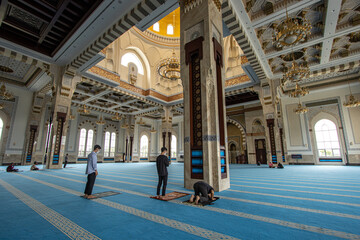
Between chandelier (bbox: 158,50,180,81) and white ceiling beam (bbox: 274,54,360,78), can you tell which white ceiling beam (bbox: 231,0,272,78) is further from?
chandelier (bbox: 158,50,180,81)

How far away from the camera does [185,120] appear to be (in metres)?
3.69

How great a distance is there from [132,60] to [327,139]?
13.0m

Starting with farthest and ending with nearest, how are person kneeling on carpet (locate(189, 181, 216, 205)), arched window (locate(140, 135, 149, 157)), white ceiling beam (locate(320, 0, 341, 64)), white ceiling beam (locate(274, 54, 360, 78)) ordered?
arched window (locate(140, 135, 149, 157))
white ceiling beam (locate(274, 54, 360, 78))
white ceiling beam (locate(320, 0, 341, 64))
person kneeling on carpet (locate(189, 181, 216, 205))

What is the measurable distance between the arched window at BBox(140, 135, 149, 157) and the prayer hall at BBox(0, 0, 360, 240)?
9.1 inches

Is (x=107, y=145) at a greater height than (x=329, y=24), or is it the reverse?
(x=329, y=24)

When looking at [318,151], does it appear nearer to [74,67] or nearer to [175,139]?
[175,139]

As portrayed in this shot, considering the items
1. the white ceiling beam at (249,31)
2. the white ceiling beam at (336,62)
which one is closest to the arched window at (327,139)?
A: the white ceiling beam at (336,62)

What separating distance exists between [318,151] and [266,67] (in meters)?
6.79

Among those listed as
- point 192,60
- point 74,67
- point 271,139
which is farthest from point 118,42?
point 271,139

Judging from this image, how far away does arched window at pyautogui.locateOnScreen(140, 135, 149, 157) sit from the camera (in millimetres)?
17844

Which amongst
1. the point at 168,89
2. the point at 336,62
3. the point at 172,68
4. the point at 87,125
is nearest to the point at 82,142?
the point at 87,125

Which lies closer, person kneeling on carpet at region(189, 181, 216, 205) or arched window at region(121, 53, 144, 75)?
person kneeling on carpet at region(189, 181, 216, 205)

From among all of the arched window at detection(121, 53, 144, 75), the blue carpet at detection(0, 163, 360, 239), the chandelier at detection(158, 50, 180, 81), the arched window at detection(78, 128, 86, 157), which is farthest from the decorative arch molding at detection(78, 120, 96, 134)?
the blue carpet at detection(0, 163, 360, 239)

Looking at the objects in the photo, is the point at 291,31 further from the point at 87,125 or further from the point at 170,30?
the point at 87,125
